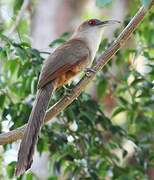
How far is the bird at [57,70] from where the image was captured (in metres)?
3.48

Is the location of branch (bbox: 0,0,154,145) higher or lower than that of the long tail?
higher

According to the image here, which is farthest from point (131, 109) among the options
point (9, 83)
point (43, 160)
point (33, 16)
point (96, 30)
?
point (33, 16)

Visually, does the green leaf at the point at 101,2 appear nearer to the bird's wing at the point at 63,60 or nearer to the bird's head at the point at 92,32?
the bird's wing at the point at 63,60

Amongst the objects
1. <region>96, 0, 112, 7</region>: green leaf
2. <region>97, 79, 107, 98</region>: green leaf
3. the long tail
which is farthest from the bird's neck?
<region>96, 0, 112, 7</region>: green leaf

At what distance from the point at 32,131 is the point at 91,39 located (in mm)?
1291

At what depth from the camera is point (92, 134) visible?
15.1 ft

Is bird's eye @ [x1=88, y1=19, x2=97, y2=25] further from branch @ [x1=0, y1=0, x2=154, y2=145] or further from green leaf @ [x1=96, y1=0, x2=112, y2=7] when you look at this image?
green leaf @ [x1=96, y1=0, x2=112, y2=7]

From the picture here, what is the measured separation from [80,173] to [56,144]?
29 centimetres

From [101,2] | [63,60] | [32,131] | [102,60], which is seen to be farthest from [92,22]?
[101,2]

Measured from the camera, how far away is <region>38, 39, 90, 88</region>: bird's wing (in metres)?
3.96

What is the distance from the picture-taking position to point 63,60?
13.6 ft

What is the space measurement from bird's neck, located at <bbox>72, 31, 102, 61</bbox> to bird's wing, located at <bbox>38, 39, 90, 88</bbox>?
0.06 metres

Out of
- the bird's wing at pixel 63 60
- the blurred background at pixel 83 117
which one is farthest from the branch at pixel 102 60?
the blurred background at pixel 83 117

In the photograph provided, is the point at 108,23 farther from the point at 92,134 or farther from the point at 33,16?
the point at 33,16
